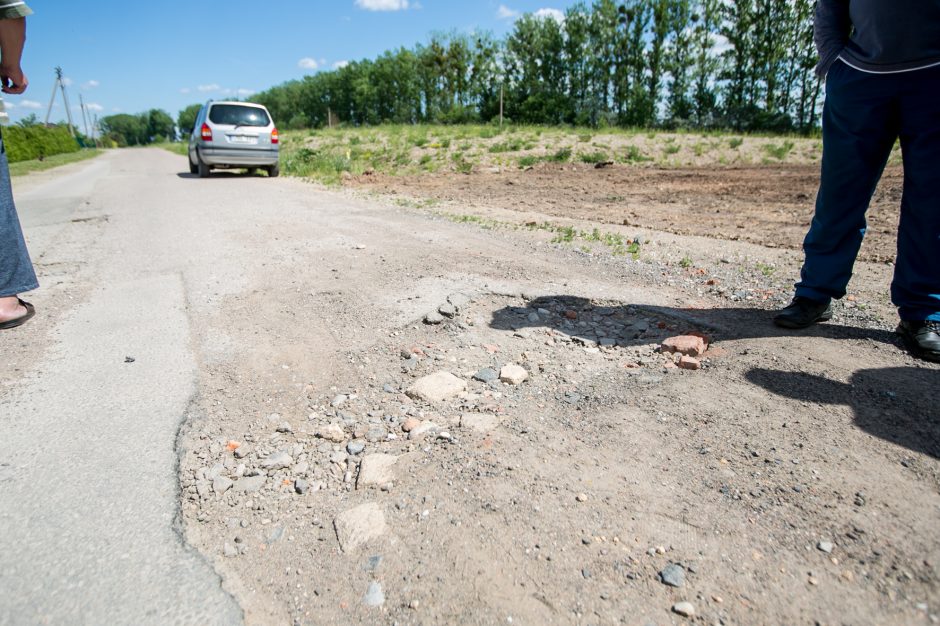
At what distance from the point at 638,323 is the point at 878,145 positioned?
1365 mm

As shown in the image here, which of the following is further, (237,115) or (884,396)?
(237,115)

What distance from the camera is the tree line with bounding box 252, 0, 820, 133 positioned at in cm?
3781

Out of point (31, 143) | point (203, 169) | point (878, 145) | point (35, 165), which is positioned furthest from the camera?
point (31, 143)

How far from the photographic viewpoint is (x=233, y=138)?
12.4 m

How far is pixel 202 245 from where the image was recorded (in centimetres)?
482

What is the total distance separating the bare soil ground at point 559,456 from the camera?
1299mm

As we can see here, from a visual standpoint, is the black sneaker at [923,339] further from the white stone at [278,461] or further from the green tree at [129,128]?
the green tree at [129,128]

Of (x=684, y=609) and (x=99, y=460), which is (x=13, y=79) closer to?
(x=99, y=460)

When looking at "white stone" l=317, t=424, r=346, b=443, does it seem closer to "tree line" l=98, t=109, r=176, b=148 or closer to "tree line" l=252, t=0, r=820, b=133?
"tree line" l=252, t=0, r=820, b=133

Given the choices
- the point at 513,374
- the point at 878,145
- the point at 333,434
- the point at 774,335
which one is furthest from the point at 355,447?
the point at 878,145

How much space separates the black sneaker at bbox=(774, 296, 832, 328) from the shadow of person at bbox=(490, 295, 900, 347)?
4 cm

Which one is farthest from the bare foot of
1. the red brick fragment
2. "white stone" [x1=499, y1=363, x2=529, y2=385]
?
the red brick fragment

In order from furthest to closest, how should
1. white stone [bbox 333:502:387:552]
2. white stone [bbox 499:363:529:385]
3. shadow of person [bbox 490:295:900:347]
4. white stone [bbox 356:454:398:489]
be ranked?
shadow of person [bbox 490:295:900:347], white stone [bbox 499:363:529:385], white stone [bbox 356:454:398:489], white stone [bbox 333:502:387:552]

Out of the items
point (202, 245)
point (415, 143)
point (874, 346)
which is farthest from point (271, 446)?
point (415, 143)
